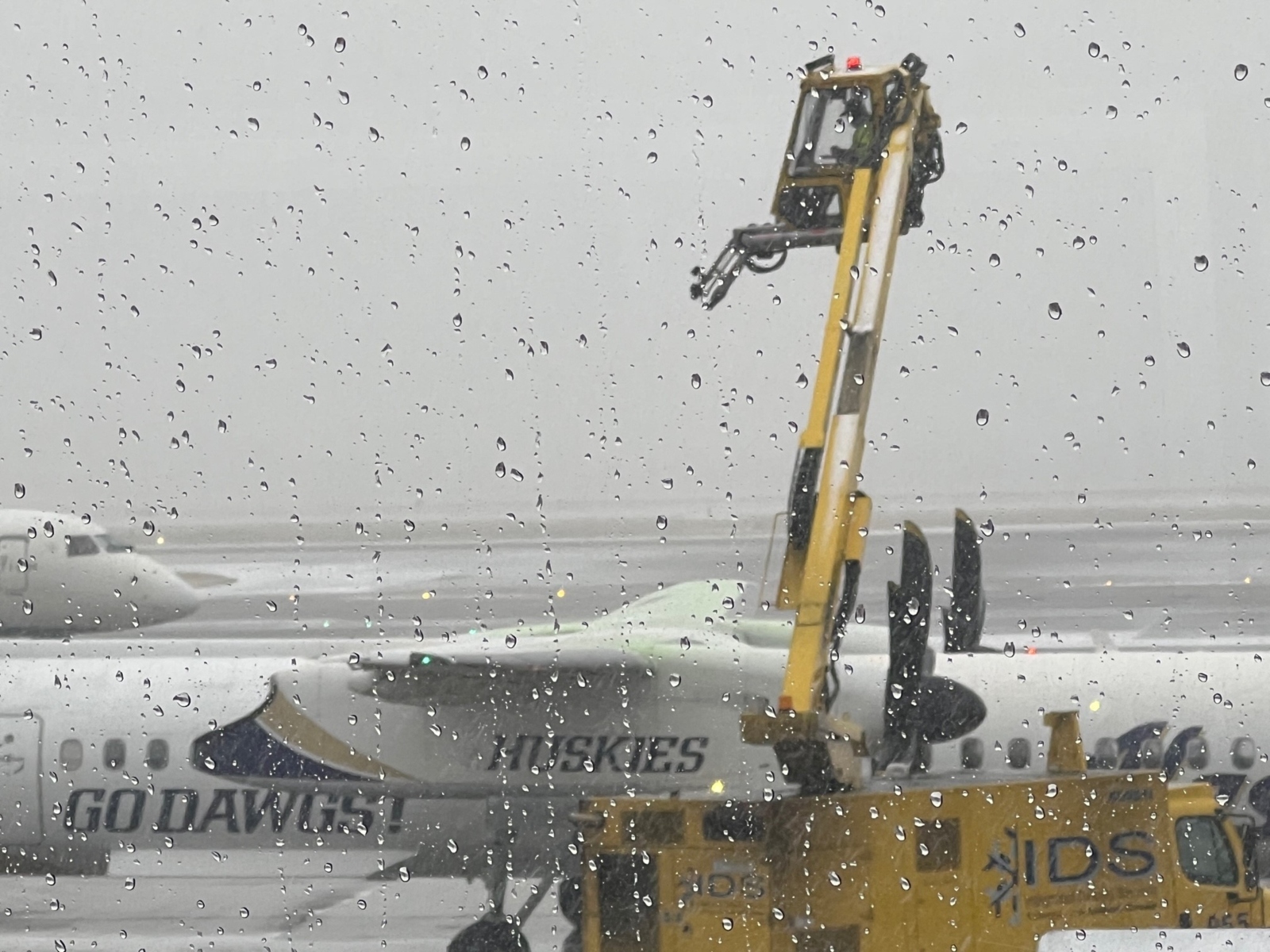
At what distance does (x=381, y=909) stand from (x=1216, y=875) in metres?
2.82

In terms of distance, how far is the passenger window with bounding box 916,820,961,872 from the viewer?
2.77 meters

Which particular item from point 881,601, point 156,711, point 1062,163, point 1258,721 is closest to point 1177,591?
point 1258,721

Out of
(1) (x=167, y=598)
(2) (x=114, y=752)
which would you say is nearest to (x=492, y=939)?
(2) (x=114, y=752)

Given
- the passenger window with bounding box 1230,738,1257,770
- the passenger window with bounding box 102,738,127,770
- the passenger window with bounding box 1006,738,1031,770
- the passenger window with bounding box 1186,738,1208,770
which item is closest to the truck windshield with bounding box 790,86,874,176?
the passenger window with bounding box 1006,738,1031,770

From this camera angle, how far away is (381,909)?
5094mm

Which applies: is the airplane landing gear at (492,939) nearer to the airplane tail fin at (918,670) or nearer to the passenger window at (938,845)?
the airplane tail fin at (918,670)

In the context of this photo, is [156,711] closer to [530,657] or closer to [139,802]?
[139,802]

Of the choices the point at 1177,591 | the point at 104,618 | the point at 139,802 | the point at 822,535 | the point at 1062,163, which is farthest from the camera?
the point at 1177,591

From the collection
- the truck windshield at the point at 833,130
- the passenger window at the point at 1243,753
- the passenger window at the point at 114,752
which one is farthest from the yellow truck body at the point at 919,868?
the passenger window at the point at 114,752

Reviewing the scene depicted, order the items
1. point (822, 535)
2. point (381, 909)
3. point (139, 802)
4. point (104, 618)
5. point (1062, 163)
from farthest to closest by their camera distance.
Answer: point (104, 618) → point (139, 802) → point (381, 909) → point (1062, 163) → point (822, 535)

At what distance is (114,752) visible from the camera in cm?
574

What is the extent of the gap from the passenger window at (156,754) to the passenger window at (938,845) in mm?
3611

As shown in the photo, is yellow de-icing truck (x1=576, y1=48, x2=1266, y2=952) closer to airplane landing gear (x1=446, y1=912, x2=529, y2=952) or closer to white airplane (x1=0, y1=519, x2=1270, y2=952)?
airplane landing gear (x1=446, y1=912, x2=529, y2=952)

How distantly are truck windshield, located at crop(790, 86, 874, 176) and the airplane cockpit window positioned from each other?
3.50 metres
